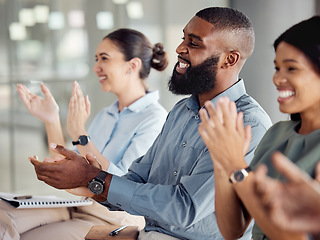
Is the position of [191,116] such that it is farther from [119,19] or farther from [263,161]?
[119,19]

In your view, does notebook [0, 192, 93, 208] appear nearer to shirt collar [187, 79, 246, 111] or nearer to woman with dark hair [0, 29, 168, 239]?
woman with dark hair [0, 29, 168, 239]

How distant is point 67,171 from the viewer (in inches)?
71.3

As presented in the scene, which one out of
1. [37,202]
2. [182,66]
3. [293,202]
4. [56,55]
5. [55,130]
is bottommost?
[37,202]

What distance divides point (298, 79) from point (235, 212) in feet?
1.30

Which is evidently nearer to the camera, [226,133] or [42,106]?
[226,133]

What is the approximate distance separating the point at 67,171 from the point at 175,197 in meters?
0.39

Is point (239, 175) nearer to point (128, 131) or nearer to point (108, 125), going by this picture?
point (128, 131)

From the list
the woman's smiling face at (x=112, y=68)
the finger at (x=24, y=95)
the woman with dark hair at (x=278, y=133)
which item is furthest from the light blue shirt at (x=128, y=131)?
the woman with dark hair at (x=278, y=133)

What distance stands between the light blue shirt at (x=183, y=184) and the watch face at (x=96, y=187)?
4cm

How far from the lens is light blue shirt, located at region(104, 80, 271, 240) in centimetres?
177

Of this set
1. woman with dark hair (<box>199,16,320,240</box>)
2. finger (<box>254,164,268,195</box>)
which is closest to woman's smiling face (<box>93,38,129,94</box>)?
woman with dark hair (<box>199,16,320,240</box>)

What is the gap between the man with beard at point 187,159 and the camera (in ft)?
5.87

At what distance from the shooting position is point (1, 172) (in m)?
4.92

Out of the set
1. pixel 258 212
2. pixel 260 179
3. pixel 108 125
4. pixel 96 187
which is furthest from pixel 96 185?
pixel 108 125
